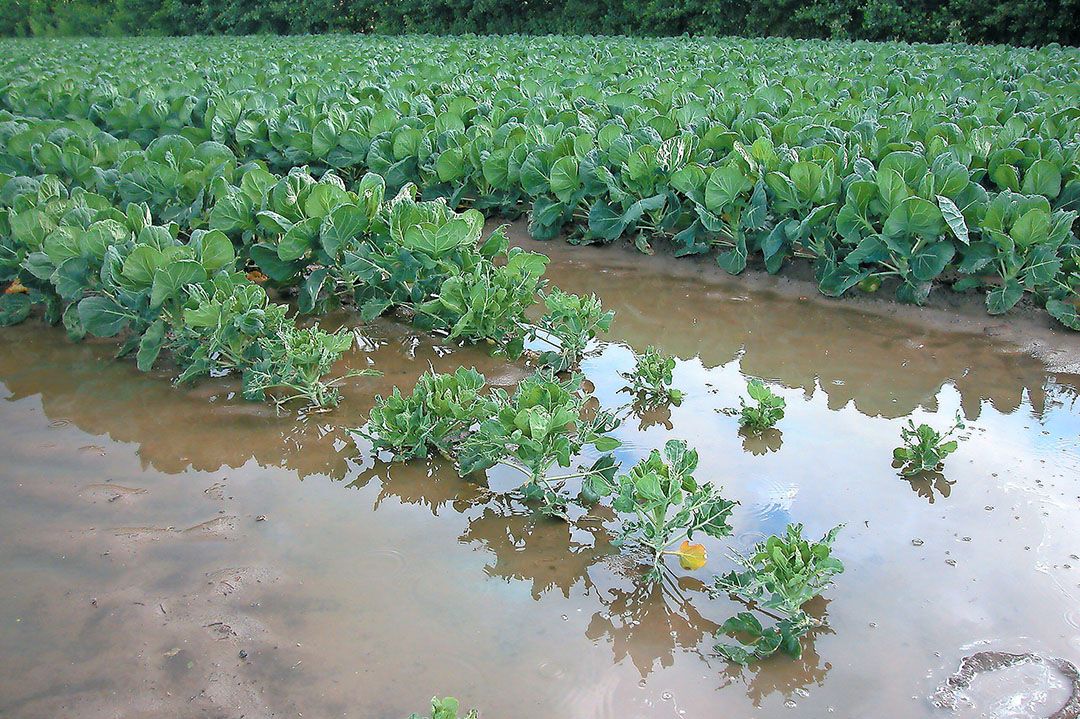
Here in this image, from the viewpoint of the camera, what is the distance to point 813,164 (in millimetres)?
4359

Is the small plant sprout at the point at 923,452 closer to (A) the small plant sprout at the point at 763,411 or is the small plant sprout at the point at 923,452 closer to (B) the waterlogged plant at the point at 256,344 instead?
(A) the small plant sprout at the point at 763,411

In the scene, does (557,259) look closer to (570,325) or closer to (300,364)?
(570,325)

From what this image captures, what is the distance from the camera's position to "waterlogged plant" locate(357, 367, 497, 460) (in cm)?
295

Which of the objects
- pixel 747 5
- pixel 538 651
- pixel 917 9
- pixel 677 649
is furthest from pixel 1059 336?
pixel 747 5

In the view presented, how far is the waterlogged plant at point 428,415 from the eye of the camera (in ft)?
9.69

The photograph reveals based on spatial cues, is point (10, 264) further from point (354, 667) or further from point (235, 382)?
point (354, 667)

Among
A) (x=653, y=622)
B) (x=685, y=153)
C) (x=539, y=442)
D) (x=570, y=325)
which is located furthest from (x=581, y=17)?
(x=653, y=622)

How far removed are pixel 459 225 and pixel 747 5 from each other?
15.6 meters

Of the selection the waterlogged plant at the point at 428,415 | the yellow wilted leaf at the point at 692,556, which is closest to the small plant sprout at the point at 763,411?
the yellow wilted leaf at the point at 692,556

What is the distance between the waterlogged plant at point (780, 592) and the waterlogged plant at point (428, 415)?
41.7 inches

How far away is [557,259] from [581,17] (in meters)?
16.2

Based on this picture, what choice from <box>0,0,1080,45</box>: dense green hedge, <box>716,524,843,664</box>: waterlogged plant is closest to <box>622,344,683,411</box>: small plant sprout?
<box>716,524,843,664</box>: waterlogged plant

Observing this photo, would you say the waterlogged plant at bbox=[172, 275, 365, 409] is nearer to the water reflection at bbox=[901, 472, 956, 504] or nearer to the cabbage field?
the cabbage field

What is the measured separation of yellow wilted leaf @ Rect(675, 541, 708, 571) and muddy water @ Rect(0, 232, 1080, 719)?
43 mm
